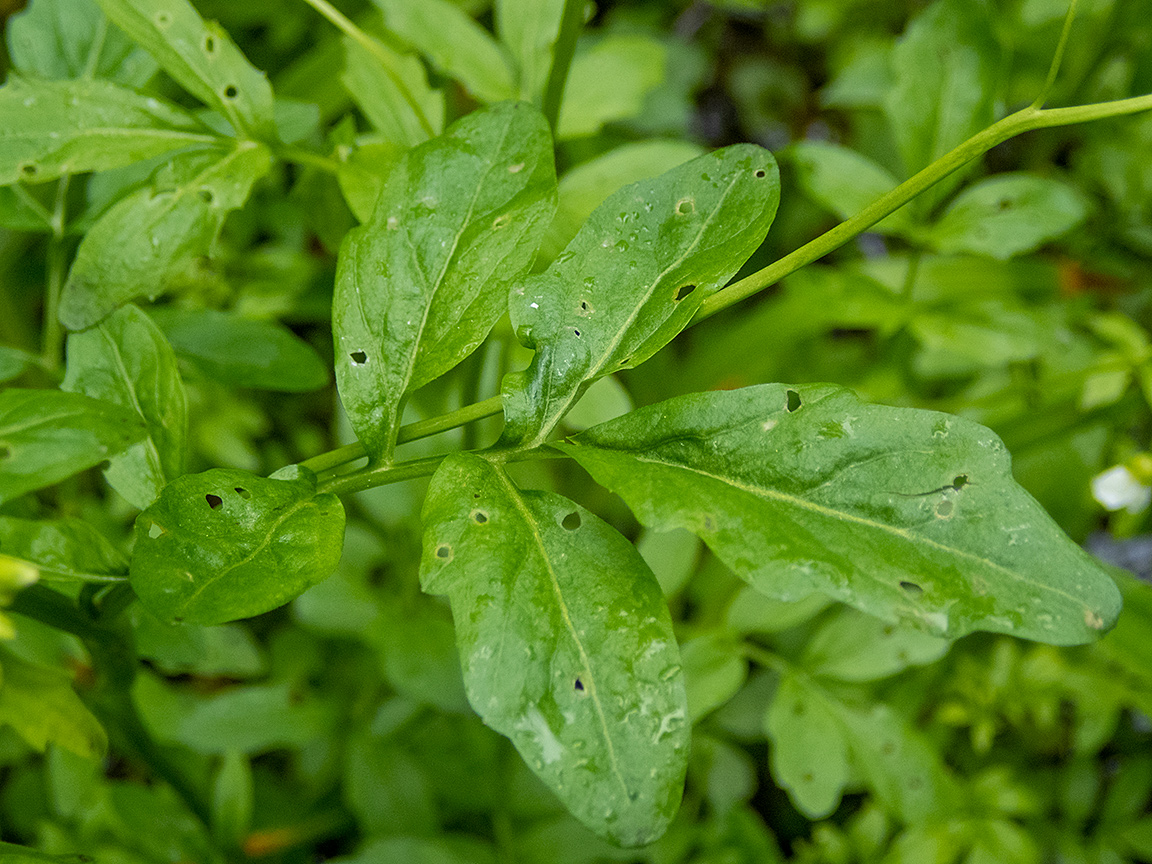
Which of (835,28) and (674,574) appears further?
(835,28)

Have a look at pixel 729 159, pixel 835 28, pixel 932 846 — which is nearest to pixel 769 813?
pixel 932 846

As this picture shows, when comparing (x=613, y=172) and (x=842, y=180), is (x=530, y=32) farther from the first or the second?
(x=842, y=180)

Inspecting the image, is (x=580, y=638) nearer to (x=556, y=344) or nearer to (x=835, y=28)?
(x=556, y=344)

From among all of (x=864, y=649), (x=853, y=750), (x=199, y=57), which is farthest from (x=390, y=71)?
(x=853, y=750)

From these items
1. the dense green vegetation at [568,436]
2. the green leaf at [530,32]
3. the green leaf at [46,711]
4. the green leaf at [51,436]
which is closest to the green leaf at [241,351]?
the dense green vegetation at [568,436]

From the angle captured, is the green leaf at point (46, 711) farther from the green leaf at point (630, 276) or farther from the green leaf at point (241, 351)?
the green leaf at point (630, 276)

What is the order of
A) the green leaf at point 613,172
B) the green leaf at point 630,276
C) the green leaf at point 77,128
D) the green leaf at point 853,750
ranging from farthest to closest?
the green leaf at point 853,750 → the green leaf at point 613,172 → the green leaf at point 77,128 → the green leaf at point 630,276
